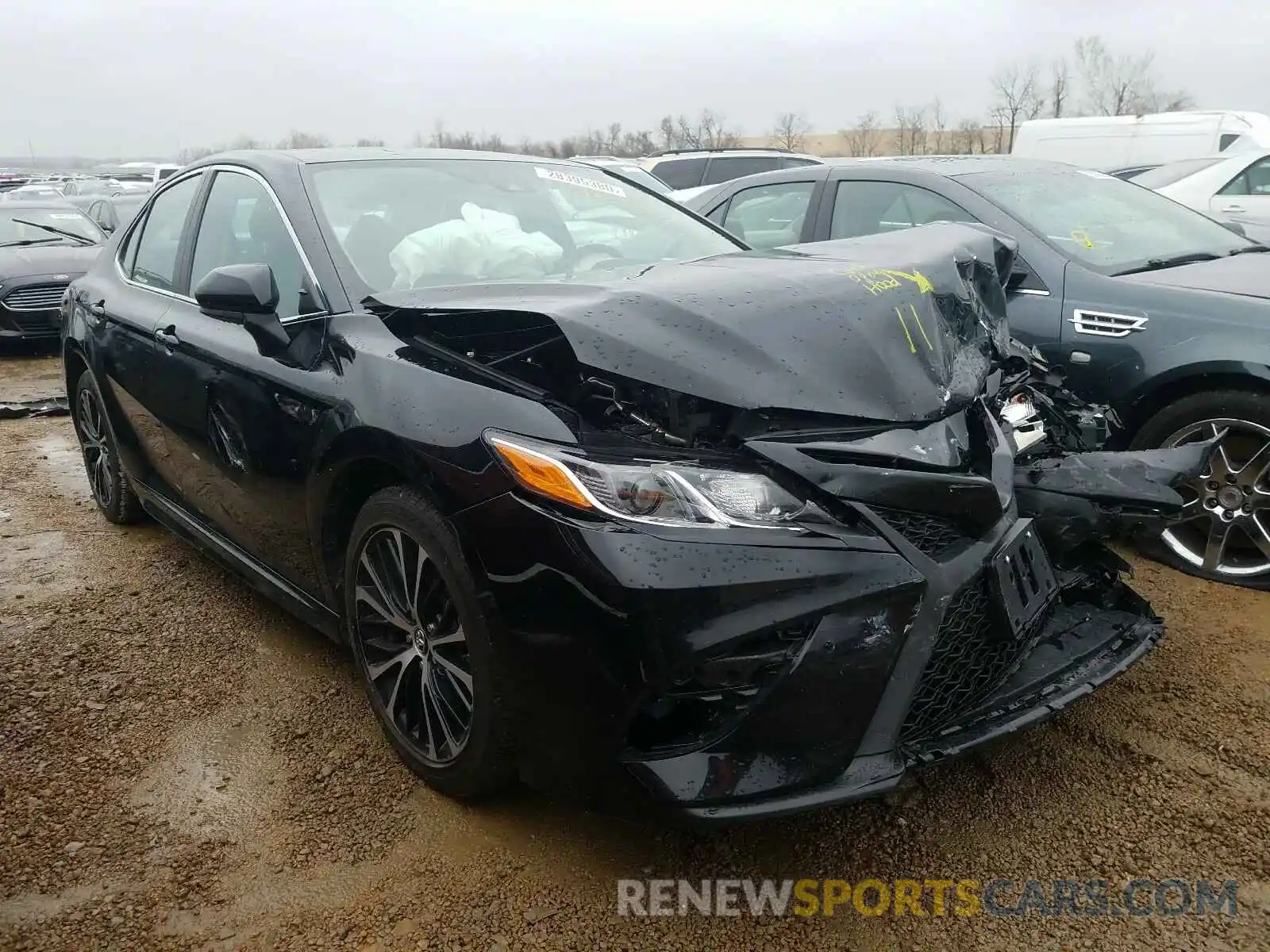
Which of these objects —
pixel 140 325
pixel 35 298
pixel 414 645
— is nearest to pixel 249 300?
pixel 414 645

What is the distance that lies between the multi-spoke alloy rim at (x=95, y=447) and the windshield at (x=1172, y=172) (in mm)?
10509

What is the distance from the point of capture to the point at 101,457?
4.54 meters

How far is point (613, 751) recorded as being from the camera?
1910mm

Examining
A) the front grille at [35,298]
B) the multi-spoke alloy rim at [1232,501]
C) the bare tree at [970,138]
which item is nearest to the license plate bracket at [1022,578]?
the multi-spoke alloy rim at [1232,501]

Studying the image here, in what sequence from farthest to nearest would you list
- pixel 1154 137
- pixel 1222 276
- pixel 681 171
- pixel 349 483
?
pixel 1154 137 < pixel 681 171 < pixel 1222 276 < pixel 349 483

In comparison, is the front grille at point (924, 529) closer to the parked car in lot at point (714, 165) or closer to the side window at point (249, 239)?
the side window at point (249, 239)

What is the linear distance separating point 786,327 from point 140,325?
264cm

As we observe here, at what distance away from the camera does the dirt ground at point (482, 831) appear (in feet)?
6.62

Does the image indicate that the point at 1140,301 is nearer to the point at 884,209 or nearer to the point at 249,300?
the point at 884,209

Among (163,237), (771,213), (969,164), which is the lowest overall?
(771,213)

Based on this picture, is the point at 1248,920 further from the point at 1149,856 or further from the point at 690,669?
the point at 690,669

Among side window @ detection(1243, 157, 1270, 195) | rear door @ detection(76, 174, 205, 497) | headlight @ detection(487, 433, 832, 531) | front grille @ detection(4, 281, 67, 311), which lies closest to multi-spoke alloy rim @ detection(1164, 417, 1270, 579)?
headlight @ detection(487, 433, 832, 531)

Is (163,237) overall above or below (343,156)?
below

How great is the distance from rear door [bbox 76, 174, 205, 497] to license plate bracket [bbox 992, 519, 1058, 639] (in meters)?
2.78
